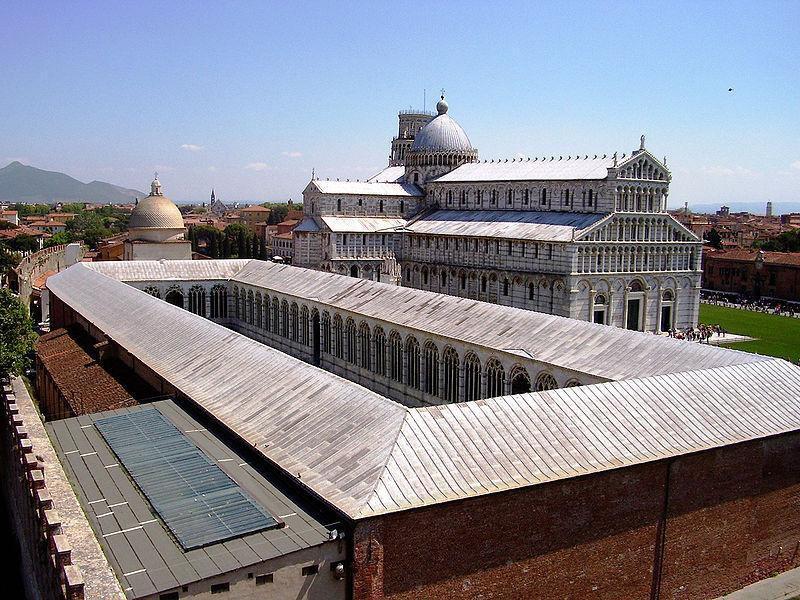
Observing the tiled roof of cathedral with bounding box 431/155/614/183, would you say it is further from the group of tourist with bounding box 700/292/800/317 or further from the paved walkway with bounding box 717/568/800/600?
the paved walkway with bounding box 717/568/800/600

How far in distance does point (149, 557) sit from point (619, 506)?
988 centimetres

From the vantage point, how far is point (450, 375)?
107ft

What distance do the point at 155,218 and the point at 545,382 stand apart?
1838 inches

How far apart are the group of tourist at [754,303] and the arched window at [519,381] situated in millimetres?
54462

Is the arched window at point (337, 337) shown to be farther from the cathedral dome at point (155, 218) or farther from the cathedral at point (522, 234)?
the cathedral dome at point (155, 218)

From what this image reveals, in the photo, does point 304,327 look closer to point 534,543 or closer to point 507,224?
point 507,224

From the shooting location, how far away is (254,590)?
46.0ft

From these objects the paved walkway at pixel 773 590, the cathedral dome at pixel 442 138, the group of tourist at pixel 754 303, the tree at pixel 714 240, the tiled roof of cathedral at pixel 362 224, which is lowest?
the paved walkway at pixel 773 590

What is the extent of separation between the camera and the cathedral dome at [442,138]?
253 feet

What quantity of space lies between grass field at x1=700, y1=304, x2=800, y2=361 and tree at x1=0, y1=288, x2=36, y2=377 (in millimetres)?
41385

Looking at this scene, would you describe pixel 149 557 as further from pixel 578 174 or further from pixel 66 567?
pixel 578 174

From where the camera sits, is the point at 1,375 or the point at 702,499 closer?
the point at 702,499

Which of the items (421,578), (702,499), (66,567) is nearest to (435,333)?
(702,499)

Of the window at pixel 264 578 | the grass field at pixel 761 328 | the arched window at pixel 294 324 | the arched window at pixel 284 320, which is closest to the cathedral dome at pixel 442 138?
the grass field at pixel 761 328
